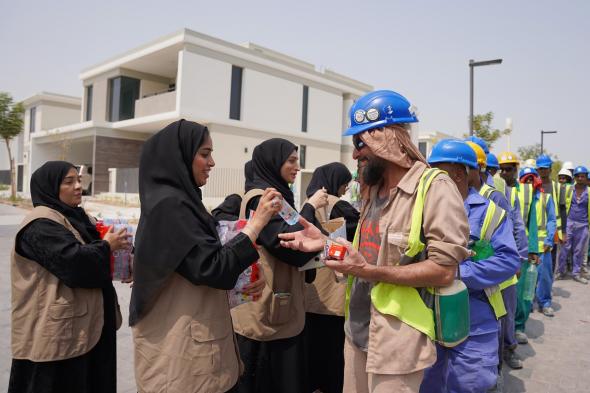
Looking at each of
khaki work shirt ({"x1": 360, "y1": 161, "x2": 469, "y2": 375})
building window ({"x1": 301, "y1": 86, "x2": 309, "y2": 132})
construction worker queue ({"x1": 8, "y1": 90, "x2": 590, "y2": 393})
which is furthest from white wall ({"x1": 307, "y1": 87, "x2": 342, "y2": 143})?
khaki work shirt ({"x1": 360, "y1": 161, "x2": 469, "y2": 375})

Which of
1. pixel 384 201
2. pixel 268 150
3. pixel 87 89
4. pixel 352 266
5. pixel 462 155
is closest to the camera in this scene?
pixel 352 266

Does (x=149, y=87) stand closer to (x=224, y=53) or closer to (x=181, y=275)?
(x=224, y=53)

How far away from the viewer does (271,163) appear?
10.3ft

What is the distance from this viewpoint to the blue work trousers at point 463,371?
8.09 ft

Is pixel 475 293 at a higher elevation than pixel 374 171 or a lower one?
lower

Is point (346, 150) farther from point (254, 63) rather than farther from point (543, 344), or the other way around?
point (543, 344)

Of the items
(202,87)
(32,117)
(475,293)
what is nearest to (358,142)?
(475,293)

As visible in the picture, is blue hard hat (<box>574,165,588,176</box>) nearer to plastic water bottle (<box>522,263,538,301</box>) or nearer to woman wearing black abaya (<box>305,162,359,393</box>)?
plastic water bottle (<box>522,263,538,301</box>)

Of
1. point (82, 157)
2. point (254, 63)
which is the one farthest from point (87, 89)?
point (254, 63)

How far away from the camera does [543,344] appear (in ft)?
17.0

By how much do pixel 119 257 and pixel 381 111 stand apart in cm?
201

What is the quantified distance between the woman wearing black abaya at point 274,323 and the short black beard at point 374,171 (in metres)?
0.67

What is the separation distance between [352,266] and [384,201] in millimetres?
439

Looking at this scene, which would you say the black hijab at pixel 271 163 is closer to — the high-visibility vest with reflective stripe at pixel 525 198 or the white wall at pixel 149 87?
the high-visibility vest with reflective stripe at pixel 525 198
